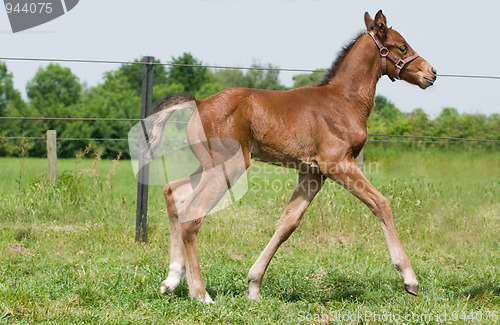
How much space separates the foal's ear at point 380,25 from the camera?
13.7 ft

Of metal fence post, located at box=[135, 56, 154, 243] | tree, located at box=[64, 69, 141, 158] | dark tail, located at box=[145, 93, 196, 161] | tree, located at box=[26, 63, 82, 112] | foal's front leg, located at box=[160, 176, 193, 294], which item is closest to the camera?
foal's front leg, located at box=[160, 176, 193, 294]

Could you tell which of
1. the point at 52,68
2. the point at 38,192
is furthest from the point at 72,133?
the point at 38,192

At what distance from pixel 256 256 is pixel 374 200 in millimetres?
2198

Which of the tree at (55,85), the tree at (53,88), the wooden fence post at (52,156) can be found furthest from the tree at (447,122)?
the tree at (55,85)

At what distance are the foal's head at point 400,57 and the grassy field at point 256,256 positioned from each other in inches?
72.8

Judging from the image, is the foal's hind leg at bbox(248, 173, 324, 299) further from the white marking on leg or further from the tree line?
the tree line

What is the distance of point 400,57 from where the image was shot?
4.27 metres

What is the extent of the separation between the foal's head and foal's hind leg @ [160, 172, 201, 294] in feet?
6.61

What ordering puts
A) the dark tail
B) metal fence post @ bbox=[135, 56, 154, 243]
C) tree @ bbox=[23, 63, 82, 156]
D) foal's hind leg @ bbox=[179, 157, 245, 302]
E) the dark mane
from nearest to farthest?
foal's hind leg @ bbox=[179, 157, 245, 302] → the dark tail → the dark mane → metal fence post @ bbox=[135, 56, 154, 243] → tree @ bbox=[23, 63, 82, 156]

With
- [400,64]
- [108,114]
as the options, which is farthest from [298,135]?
[108,114]

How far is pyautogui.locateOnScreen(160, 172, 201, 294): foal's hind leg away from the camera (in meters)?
4.05

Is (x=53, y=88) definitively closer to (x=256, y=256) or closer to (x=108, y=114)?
(x=108, y=114)

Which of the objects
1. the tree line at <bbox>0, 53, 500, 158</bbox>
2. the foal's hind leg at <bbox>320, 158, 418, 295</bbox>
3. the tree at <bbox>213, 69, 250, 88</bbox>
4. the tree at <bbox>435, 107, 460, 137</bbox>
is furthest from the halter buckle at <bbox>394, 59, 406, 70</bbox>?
the tree at <bbox>213, 69, 250, 88</bbox>

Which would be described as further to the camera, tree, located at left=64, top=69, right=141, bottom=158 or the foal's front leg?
tree, located at left=64, top=69, right=141, bottom=158
